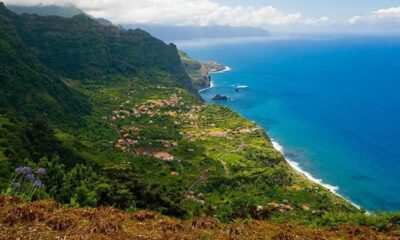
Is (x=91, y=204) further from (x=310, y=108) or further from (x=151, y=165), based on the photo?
(x=310, y=108)

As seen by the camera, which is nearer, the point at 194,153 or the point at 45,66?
the point at 194,153

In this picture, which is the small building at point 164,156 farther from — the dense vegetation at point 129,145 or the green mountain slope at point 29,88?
the green mountain slope at point 29,88

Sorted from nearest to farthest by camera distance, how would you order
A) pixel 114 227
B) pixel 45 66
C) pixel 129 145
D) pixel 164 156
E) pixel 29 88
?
pixel 114 227
pixel 164 156
pixel 129 145
pixel 29 88
pixel 45 66

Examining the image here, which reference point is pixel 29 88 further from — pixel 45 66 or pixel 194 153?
pixel 194 153

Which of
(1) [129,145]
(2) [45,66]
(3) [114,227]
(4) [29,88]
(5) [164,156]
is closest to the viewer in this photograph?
(3) [114,227]

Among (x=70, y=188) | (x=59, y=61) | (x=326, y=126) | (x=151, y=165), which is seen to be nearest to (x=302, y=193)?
(x=151, y=165)

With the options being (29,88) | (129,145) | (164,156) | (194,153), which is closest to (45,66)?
(29,88)

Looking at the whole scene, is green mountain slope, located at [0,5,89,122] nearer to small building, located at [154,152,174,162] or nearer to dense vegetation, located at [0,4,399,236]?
dense vegetation, located at [0,4,399,236]
